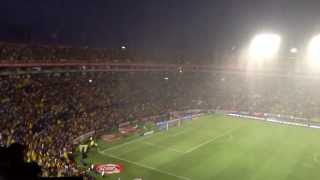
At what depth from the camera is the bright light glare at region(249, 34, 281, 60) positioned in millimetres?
70688

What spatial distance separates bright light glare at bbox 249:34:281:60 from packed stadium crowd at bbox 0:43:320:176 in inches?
234

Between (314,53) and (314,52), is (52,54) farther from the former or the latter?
(314,52)

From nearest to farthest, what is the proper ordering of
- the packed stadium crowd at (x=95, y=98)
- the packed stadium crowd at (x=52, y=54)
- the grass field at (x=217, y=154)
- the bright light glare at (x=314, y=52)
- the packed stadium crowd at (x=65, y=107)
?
the packed stadium crowd at (x=65, y=107) < the grass field at (x=217, y=154) < the packed stadium crowd at (x=95, y=98) < the packed stadium crowd at (x=52, y=54) < the bright light glare at (x=314, y=52)

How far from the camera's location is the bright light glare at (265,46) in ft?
232

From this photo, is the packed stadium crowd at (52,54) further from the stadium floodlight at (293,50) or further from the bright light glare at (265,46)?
the stadium floodlight at (293,50)

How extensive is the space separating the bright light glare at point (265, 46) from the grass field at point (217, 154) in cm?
2892

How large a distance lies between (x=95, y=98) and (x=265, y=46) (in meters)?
42.1

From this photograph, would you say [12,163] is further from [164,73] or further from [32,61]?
[164,73]

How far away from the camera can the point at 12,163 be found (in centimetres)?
359

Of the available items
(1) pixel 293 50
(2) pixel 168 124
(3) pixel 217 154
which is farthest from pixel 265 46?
(3) pixel 217 154

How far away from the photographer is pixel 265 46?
7388 centimetres

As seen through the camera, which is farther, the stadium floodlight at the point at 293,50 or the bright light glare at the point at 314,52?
the stadium floodlight at the point at 293,50

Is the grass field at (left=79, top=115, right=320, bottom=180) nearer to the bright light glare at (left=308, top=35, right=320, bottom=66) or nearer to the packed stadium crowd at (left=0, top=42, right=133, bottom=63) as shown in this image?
the packed stadium crowd at (left=0, top=42, right=133, bottom=63)

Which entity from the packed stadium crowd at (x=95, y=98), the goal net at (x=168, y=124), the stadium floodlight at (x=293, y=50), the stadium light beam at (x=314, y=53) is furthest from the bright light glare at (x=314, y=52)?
the goal net at (x=168, y=124)
